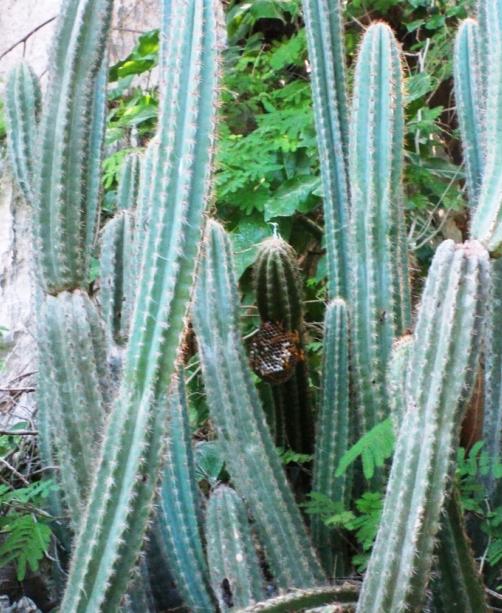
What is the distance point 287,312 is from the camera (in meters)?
3.52

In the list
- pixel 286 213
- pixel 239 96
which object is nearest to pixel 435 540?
pixel 286 213

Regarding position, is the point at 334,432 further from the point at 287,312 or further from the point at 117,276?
the point at 117,276

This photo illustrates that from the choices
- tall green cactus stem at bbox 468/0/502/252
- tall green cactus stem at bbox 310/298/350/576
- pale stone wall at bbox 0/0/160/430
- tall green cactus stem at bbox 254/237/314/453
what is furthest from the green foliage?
pale stone wall at bbox 0/0/160/430

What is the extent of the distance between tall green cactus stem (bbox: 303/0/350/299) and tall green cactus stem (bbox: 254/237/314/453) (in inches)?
5.2

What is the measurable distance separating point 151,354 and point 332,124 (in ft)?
4.80

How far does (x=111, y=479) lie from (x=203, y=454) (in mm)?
1428

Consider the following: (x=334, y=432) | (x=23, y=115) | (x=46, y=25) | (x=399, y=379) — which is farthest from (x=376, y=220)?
(x=46, y=25)

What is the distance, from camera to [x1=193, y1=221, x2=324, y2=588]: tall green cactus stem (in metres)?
3.03

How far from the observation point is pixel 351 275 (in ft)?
10.9

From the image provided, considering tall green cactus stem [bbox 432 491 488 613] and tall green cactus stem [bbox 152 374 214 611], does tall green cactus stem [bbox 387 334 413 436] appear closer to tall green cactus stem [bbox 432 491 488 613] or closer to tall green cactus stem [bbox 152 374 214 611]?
tall green cactus stem [bbox 432 491 488 613]

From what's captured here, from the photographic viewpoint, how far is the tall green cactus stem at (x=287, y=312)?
3.47 meters

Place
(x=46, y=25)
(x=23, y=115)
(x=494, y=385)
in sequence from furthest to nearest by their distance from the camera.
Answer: (x=46, y=25), (x=23, y=115), (x=494, y=385)

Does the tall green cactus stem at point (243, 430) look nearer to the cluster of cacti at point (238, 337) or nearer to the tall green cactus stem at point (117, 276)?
the cluster of cacti at point (238, 337)

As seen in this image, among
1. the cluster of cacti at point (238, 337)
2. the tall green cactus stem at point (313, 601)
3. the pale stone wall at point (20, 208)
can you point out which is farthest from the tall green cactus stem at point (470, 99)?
the pale stone wall at point (20, 208)
